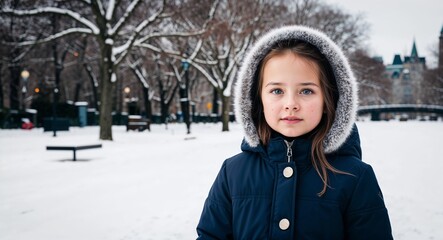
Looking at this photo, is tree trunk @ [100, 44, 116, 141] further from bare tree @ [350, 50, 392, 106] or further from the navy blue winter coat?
bare tree @ [350, 50, 392, 106]

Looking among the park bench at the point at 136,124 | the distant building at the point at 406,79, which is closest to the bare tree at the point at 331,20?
the park bench at the point at 136,124

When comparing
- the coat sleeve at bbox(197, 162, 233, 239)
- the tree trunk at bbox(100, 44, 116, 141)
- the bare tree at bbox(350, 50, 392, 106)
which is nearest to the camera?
the coat sleeve at bbox(197, 162, 233, 239)

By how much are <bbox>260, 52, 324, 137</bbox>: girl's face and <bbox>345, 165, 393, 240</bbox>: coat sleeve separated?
0.38 m

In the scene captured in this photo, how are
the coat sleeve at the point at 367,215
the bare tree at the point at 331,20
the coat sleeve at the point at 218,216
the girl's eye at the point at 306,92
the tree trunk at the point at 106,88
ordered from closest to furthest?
the coat sleeve at the point at 367,215 < the girl's eye at the point at 306,92 < the coat sleeve at the point at 218,216 < the tree trunk at the point at 106,88 < the bare tree at the point at 331,20

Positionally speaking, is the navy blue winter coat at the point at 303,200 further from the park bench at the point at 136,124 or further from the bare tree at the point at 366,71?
the bare tree at the point at 366,71

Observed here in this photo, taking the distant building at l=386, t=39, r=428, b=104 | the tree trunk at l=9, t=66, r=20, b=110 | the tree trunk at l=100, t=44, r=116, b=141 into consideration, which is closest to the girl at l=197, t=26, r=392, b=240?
the tree trunk at l=100, t=44, r=116, b=141

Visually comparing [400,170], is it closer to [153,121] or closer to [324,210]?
[324,210]

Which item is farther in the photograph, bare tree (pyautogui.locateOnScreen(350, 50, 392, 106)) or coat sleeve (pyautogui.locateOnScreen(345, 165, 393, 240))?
bare tree (pyautogui.locateOnScreen(350, 50, 392, 106))

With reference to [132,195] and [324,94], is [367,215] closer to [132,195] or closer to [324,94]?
[324,94]

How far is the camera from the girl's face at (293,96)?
5.89 feet

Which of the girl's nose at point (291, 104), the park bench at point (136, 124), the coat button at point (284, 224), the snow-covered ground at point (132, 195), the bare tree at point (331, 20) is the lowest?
the snow-covered ground at point (132, 195)

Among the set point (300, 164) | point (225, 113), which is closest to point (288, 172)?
point (300, 164)

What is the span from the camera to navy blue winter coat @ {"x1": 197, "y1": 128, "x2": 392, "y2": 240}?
5.65 ft

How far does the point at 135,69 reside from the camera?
109 ft
